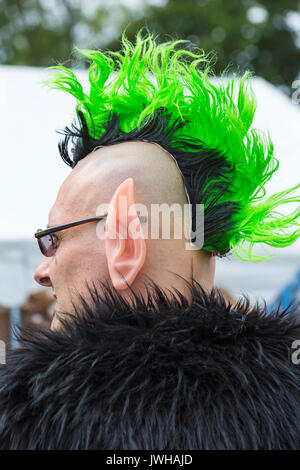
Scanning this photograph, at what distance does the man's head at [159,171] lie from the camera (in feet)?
3.65

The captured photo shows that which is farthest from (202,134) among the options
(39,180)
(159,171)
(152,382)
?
(39,180)

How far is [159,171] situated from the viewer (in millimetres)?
1152

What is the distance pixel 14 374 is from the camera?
95cm

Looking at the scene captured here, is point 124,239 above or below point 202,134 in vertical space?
below

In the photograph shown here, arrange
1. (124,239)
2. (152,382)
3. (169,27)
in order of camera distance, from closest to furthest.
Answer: (152,382) < (124,239) < (169,27)

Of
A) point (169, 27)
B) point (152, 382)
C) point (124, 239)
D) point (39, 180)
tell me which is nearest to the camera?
point (152, 382)

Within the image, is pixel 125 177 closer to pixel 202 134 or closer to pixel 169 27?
pixel 202 134

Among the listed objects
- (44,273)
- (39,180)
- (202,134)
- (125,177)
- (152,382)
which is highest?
(39,180)

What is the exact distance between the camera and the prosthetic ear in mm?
1068

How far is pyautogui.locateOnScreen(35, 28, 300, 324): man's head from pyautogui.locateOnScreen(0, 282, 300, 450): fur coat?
11 centimetres

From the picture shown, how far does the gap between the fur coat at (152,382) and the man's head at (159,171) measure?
113mm

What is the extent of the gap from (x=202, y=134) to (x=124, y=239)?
1.04ft

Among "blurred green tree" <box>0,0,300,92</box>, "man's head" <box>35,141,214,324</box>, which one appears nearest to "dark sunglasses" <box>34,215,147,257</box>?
"man's head" <box>35,141,214,324</box>

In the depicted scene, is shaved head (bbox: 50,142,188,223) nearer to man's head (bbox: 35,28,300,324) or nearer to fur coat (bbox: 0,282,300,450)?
man's head (bbox: 35,28,300,324)
